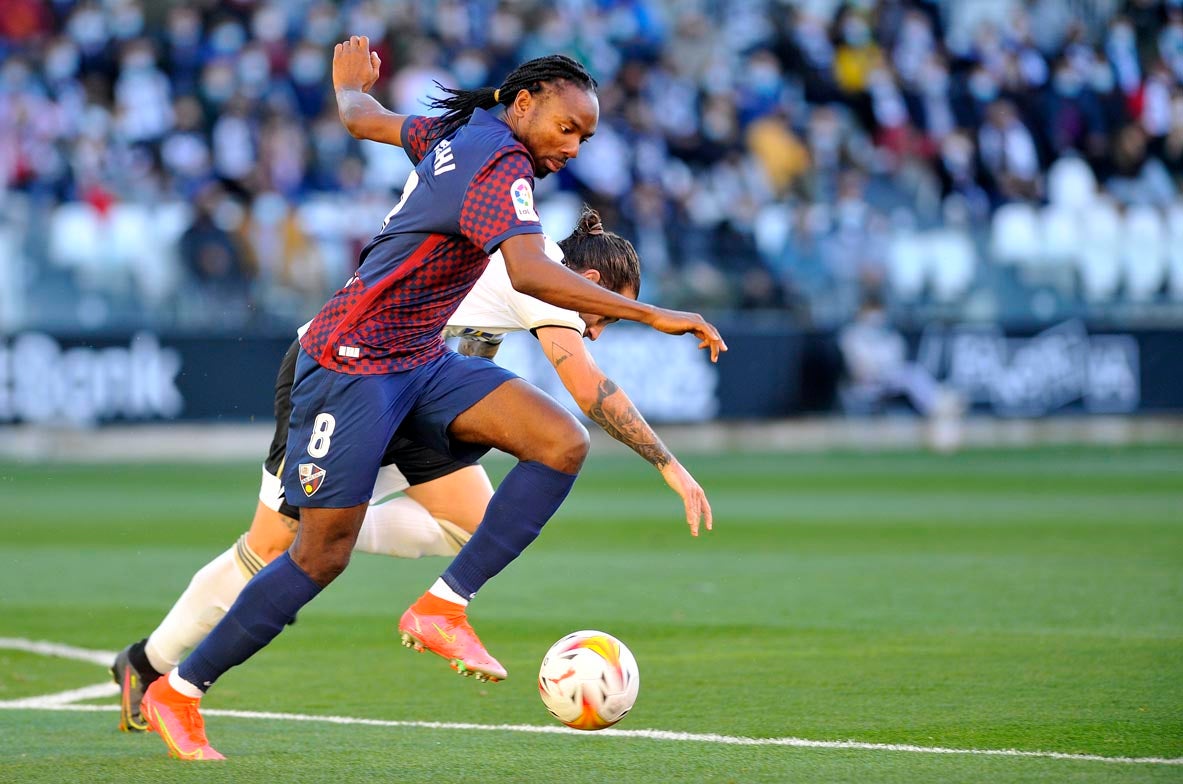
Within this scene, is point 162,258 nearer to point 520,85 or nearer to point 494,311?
point 494,311

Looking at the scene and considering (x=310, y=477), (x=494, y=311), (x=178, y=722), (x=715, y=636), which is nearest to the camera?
(x=310, y=477)

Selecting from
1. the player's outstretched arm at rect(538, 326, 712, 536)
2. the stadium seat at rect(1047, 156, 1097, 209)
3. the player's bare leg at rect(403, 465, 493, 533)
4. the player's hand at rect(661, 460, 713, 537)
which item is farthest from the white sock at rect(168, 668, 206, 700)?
the stadium seat at rect(1047, 156, 1097, 209)

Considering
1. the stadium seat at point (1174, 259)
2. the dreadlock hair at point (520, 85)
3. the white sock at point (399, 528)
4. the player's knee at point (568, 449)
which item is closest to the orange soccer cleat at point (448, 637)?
the player's knee at point (568, 449)

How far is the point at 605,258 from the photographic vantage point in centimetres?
564

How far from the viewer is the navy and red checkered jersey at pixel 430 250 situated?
15.4 feet

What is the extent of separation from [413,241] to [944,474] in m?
12.2

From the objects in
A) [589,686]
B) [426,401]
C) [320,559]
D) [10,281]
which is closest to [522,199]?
[426,401]

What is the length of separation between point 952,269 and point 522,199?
15582mm

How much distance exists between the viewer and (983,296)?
19516 millimetres

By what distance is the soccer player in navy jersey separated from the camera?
4914 mm

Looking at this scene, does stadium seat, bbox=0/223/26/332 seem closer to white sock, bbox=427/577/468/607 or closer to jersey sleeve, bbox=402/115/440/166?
jersey sleeve, bbox=402/115/440/166

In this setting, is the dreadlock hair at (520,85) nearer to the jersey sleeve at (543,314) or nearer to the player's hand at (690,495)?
the jersey sleeve at (543,314)

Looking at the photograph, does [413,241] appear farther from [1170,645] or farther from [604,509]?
[604,509]

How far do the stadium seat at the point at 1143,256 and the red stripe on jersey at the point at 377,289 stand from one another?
1629cm
